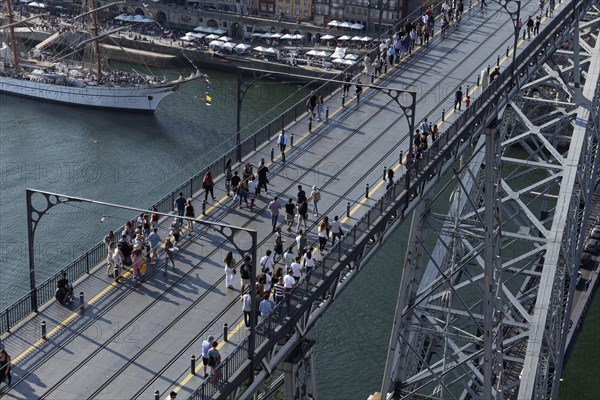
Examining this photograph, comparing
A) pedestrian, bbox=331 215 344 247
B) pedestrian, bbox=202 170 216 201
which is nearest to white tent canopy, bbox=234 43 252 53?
pedestrian, bbox=202 170 216 201

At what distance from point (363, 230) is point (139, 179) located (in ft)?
152

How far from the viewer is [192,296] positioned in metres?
39.6

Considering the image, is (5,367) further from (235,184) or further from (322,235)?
(235,184)

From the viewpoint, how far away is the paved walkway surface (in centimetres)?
3528

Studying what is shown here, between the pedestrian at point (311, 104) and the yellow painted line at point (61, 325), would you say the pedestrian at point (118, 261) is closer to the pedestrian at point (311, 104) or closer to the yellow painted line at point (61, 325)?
the yellow painted line at point (61, 325)

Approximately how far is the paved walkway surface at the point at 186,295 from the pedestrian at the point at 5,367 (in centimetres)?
30

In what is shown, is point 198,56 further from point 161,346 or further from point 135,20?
point 161,346

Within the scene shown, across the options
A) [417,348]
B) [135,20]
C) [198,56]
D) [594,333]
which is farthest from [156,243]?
[135,20]

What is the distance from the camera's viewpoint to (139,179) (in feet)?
285

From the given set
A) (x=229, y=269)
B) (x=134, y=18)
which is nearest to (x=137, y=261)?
(x=229, y=269)

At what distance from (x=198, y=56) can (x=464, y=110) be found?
70203 millimetres

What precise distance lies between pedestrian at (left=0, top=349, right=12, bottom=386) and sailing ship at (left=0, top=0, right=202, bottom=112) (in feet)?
248

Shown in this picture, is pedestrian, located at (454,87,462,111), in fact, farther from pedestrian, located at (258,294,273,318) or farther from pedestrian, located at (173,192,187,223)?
pedestrian, located at (258,294,273,318)

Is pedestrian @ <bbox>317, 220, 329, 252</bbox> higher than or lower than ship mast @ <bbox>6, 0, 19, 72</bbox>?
higher
